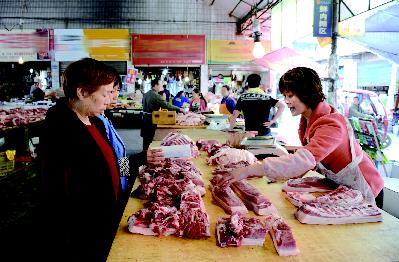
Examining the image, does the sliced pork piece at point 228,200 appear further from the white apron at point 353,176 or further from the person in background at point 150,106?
the person in background at point 150,106

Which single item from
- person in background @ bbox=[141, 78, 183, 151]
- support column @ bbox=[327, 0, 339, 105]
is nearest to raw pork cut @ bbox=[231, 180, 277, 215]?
support column @ bbox=[327, 0, 339, 105]

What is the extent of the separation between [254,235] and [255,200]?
0.51 meters

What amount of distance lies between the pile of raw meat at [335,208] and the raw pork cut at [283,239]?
281 millimetres

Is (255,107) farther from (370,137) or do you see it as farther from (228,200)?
(228,200)

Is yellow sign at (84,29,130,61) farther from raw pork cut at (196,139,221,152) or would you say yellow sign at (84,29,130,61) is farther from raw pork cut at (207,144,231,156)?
raw pork cut at (207,144,231,156)

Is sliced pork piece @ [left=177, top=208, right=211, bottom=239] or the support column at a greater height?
the support column

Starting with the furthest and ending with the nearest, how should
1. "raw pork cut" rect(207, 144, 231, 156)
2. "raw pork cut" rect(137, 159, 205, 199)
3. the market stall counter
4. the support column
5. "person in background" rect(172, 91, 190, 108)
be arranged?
"person in background" rect(172, 91, 190, 108), the support column, "raw pork cut" rect(207, 144, 231, 156), "raw pork cut" rect(137, 159, 205, 199), the market stall counter

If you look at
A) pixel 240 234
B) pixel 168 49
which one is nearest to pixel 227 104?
pixel 168 49

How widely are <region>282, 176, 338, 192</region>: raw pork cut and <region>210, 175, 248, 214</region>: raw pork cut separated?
51cm

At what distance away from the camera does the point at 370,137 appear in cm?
654

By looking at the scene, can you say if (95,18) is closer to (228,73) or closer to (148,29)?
(148,29)

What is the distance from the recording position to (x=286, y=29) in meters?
9.73

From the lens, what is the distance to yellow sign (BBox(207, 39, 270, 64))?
51.3 feet

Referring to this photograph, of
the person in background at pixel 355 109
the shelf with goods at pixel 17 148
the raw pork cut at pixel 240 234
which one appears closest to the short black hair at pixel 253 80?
the shelf with goods at pixel 17 148
